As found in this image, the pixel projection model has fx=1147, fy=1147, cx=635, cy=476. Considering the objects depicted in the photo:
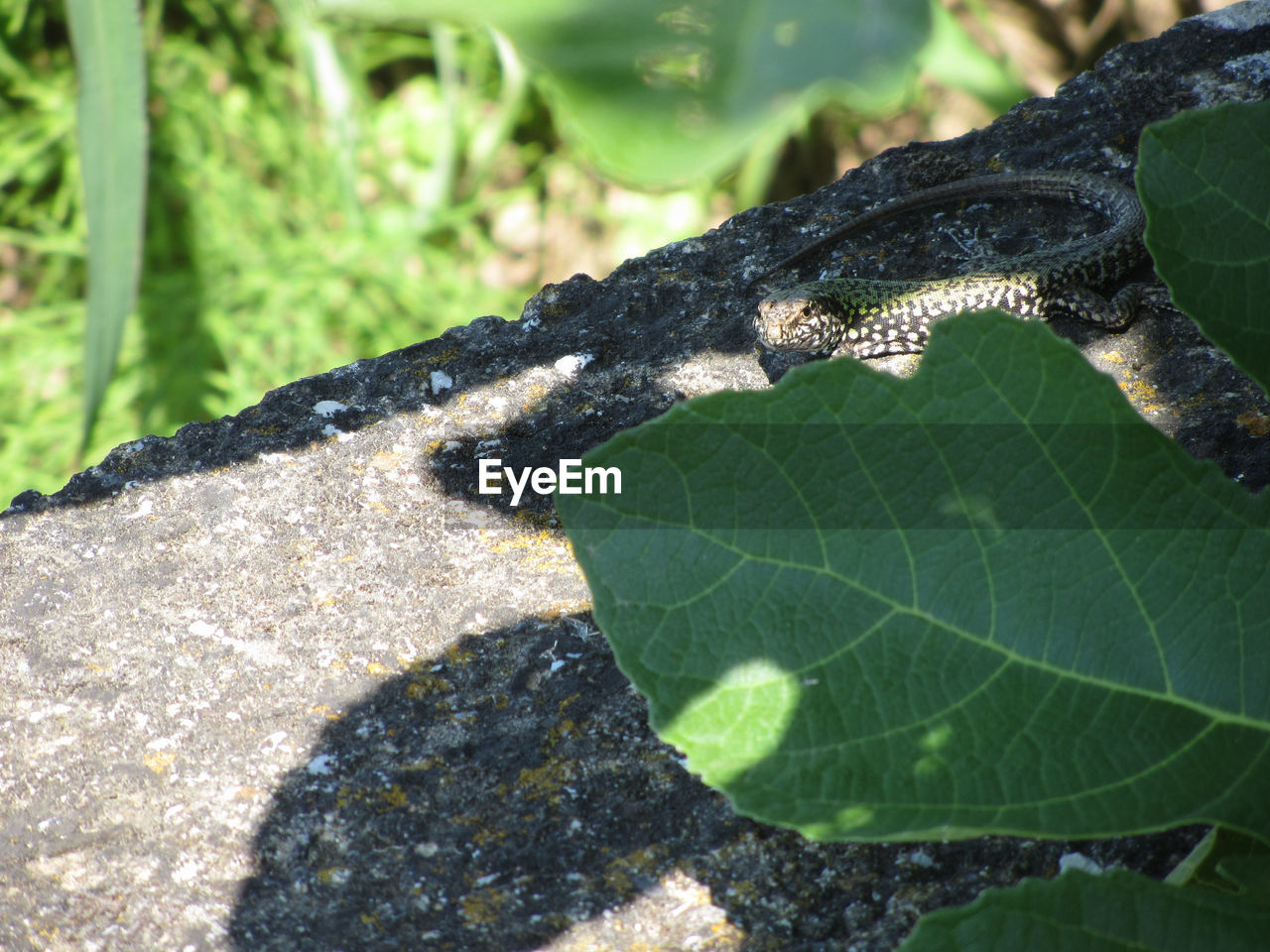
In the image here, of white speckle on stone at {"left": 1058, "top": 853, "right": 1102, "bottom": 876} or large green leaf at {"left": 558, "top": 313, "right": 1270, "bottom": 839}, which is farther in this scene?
white speckle on stone at {"left": 1058, "top": 853, "right": 1102, "bottom": 876}

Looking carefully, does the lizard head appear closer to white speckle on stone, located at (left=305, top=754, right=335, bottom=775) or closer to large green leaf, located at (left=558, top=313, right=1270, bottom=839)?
white speckle on stone, located at (left=305, top=754, right=335, bottom=775)

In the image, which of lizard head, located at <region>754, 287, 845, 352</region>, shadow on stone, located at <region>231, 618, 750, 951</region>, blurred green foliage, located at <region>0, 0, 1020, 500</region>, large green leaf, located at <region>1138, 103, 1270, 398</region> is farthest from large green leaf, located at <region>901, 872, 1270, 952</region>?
blurred green foliage, located at <region>0, 0, 1020, 500</region>

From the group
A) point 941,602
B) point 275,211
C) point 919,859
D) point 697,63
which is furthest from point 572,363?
point 275,211

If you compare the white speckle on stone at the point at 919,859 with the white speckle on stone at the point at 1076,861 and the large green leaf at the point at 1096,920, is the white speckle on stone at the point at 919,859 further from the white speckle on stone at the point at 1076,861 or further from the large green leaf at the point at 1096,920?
the large green leaf at the point at 1096,920

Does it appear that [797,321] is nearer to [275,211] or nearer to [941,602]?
[941,602]

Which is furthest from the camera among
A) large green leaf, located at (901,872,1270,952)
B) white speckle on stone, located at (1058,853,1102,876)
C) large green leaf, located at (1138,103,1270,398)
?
white speckle on stone, located at (1058,853,1102,876)

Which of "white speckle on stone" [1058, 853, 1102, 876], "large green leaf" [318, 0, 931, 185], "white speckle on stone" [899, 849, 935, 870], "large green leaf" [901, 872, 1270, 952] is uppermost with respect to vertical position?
"large green leaf" [318, 0, 931, 185]

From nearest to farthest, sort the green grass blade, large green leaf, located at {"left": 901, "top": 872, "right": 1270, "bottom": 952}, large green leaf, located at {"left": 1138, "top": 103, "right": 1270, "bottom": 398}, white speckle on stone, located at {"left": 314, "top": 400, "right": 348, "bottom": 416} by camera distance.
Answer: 1. the green grass blade
2. large green leaf, located at {"left": 901, "top": 872, "right": 1270, "bottom": 952}
3. large green leaf, located at {"left": 1138, "top": 103, "right": 1270, "bottom": 398}
4. white speckle on stone, located at {"left": 314, "top": 400, "right": 348, "bottom": 416}
